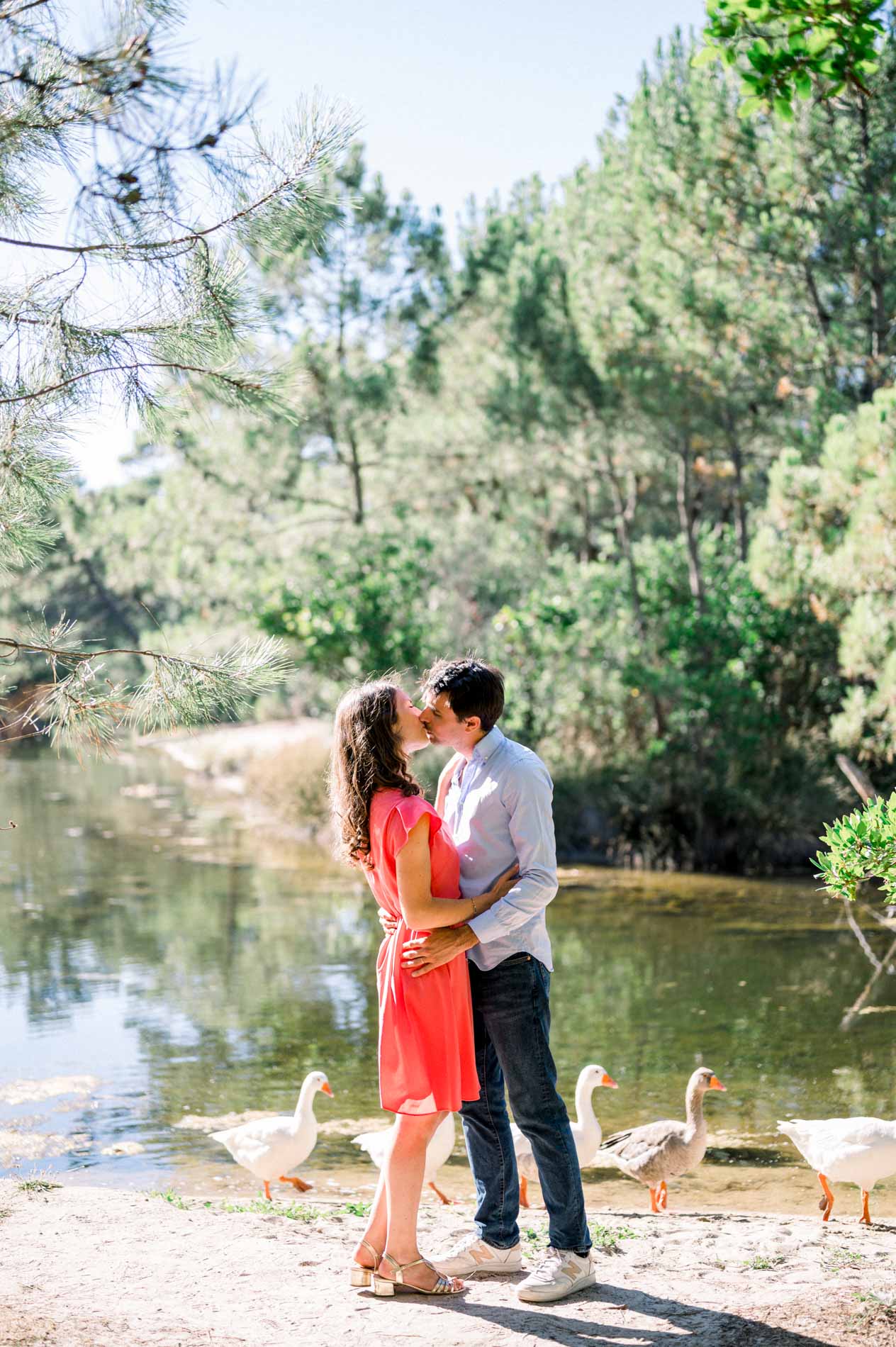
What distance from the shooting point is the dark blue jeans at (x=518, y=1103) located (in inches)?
157

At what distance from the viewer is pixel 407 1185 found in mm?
4004

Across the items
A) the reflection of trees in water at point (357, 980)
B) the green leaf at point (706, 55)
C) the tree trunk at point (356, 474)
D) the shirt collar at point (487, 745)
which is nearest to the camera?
the shirt collar at point (487, 745)

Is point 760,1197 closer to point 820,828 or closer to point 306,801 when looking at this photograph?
point 820,828

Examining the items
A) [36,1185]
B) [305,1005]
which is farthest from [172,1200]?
[305,1005]

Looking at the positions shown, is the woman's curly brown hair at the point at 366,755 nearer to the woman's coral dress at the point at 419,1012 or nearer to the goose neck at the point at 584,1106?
the woman's coral dress at the point at 419,1012

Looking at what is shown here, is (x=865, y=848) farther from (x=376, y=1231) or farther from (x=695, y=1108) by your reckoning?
(x=695, y=1108)

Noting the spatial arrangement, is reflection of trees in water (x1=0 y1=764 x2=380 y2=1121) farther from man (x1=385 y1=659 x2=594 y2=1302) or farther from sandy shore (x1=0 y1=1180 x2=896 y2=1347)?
man (x1=385 y1=659 x2=594 y2=1302)

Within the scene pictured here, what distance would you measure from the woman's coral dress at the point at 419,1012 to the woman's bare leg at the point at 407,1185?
0.07m

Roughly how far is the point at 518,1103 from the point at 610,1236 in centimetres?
119

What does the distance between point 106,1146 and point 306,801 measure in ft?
42.6

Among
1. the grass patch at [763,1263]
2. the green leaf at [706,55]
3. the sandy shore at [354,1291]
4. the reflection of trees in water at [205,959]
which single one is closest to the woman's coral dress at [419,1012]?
the sandy shore at [354,1291]

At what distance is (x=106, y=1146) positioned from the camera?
7.17m

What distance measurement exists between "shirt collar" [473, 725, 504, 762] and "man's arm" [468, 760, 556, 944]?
0.12 m

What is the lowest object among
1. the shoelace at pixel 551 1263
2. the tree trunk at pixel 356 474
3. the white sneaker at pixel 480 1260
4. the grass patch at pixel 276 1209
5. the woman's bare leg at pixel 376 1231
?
the grass patch at pixel 276 1209
